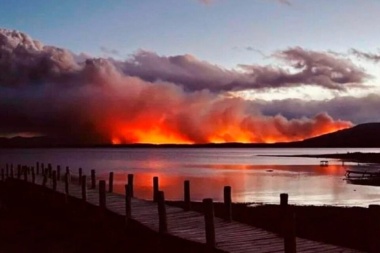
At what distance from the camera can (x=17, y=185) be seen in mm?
39531

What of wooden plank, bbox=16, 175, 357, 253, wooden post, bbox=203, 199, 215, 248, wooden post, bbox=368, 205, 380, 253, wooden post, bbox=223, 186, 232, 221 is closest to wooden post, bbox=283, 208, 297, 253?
wooden plank, bbox=16, 175, 357, 253

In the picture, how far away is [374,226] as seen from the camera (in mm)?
9906

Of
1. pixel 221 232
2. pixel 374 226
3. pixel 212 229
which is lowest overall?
pixel 221 232

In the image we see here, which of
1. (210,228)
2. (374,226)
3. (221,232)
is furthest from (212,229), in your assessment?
(374,226)

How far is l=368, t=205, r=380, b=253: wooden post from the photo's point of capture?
32.3 ft

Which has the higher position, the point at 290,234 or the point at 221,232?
the point at 290,234

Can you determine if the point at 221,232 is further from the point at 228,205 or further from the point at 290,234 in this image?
the point at 290,234

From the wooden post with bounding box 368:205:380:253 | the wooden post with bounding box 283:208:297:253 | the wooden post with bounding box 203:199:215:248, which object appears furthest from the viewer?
the wooden post with bounding box 203:199:215:248

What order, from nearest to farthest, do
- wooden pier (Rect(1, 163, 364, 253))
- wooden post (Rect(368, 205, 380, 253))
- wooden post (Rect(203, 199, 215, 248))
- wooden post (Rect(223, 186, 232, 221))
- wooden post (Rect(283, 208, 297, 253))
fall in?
wooden post (Rect(368, 205, 380, 253)), wooden post (Rect(283, 208, 297, 253)), wooden pier (Rect(1, 163, 364, 253)), wooden post (Rect(203, 199, 215, 248)), wooden post (Rect(223, 186, 232, 221))

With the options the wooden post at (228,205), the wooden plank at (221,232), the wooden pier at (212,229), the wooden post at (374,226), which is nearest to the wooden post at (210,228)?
the wooden pier at (212,229)

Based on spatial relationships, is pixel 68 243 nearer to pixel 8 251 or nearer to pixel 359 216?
pixel 8 251

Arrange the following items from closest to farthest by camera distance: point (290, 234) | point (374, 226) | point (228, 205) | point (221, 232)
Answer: point (374, 226)
point (290, 234)
point (221, 232)
point (228, 205)

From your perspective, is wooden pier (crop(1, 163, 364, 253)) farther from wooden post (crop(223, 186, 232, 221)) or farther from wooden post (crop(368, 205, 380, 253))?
wooden post (crop(368, 205, 380, 253))

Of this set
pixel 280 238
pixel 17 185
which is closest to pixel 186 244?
pixel 280 238
